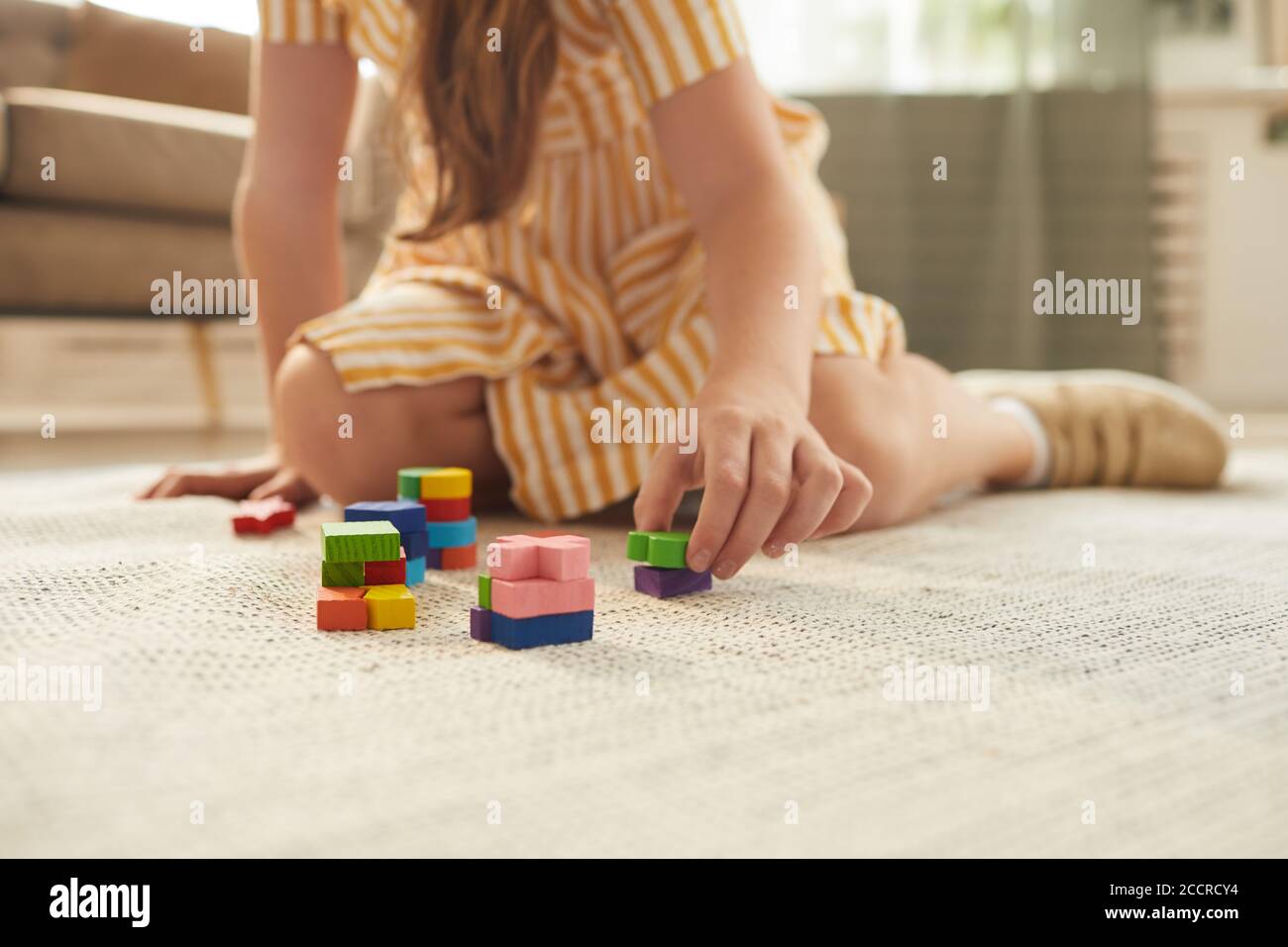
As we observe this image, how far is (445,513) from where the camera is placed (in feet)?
2.34

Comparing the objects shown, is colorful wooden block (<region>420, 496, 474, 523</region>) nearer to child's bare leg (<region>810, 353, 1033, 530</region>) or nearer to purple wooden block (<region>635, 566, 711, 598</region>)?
purple wooden block (<region>635, 566, 711, 598</region>)

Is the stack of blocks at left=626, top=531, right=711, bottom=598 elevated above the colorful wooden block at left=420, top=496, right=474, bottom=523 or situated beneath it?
situated beneath

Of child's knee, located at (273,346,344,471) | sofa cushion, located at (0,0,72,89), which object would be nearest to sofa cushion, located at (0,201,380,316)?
sofa cushion, located at (0,0,72,89)

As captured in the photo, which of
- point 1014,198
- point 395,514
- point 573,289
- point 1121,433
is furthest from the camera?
point 1014,198

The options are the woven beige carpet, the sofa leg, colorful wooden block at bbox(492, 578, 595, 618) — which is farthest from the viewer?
the sofa leg

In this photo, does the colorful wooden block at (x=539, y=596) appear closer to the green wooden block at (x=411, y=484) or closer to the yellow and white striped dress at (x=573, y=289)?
the green wooden block at (x=411, y=484)

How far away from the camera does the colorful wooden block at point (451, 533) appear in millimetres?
710

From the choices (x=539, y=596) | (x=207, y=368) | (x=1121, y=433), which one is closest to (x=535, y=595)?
(x=539, y=596)

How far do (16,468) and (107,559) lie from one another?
76 cm

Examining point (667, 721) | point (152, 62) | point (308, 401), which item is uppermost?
point (152, 62)

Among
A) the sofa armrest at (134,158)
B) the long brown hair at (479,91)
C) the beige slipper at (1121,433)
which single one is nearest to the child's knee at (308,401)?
the long brown hair at (479,91)

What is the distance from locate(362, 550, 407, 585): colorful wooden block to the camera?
0.58 m

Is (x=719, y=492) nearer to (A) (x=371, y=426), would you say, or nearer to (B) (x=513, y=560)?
(B) (x=513, y=560)

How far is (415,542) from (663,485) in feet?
0.52
